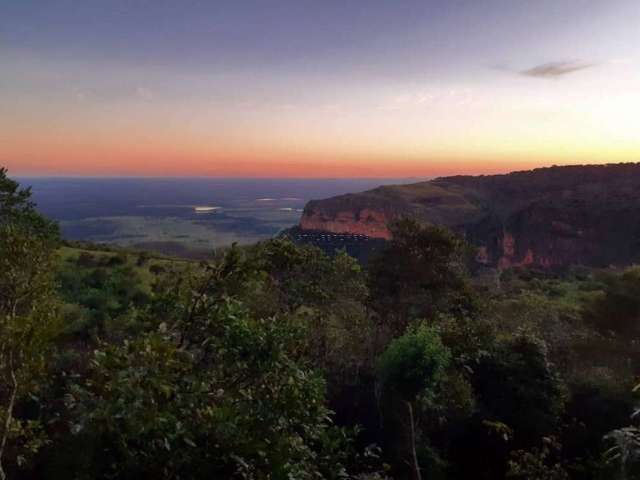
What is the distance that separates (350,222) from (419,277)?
3470 inches

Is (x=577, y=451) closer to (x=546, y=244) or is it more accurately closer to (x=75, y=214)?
(x=546, y=244)

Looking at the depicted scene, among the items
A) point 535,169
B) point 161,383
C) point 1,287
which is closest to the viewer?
point 161,383

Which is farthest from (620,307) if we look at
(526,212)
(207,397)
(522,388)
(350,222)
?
(350,222)

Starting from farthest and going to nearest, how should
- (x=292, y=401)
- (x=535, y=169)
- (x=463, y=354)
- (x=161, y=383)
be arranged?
1. (x=535, y=169)
2. (x=463, y=354)
3. (x=292, y=401)
4. (x=161, y=383)

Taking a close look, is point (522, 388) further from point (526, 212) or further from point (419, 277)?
point (526, 212)

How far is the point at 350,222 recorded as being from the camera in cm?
10831

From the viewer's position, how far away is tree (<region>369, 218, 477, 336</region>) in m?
20.1

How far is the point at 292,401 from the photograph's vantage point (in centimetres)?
517

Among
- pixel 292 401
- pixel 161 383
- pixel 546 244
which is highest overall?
pixel 161 383

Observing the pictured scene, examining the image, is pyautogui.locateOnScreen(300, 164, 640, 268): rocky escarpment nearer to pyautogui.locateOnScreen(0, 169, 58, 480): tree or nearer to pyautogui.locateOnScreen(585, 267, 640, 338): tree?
pyautogui.locateOnScreen(585, 267, 640, 338): tree

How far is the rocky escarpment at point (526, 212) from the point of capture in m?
76.6

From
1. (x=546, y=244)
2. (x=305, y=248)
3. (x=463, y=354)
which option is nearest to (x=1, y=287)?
(x=305, y=248)

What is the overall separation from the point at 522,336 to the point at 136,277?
22447 mm

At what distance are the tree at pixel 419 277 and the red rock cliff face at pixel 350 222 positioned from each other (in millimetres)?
80545
